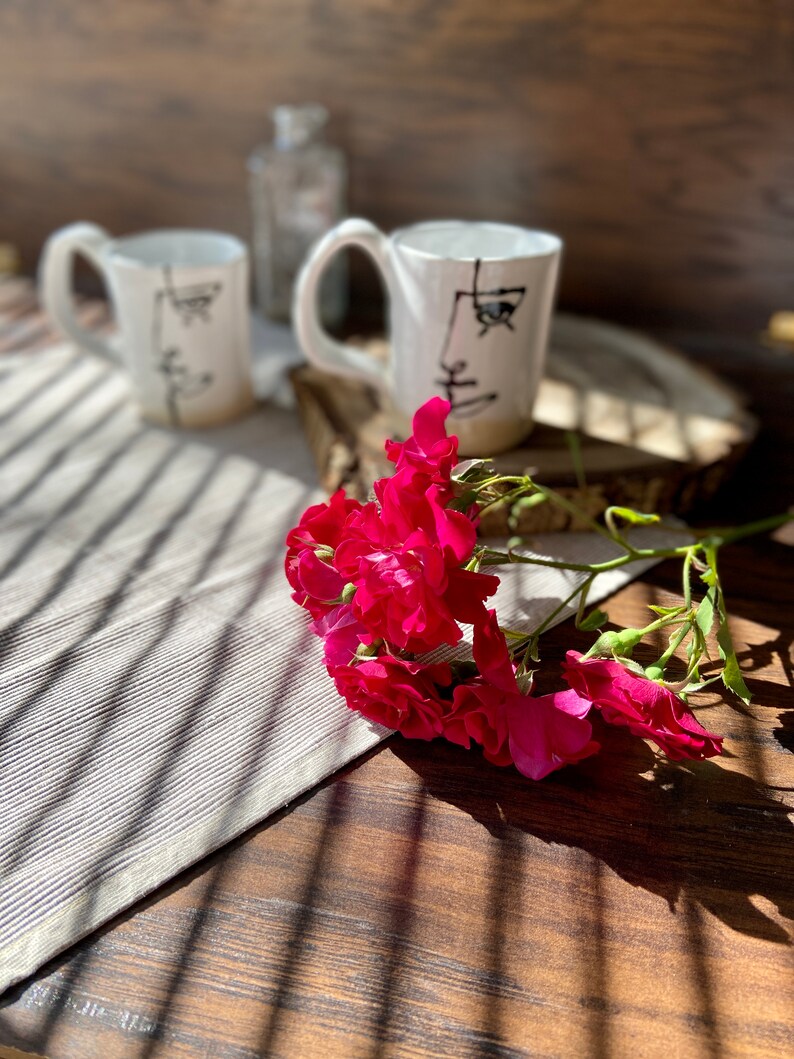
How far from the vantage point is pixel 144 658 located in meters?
0.50

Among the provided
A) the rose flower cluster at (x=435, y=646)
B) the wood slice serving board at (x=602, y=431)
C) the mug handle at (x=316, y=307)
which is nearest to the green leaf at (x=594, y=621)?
the rose flower cluster at (x=435, y=646)

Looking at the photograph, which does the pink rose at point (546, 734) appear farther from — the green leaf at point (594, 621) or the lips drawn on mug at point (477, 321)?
the lips drawn on mug at point (477, 321)

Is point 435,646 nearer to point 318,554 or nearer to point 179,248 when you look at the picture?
point 318,554

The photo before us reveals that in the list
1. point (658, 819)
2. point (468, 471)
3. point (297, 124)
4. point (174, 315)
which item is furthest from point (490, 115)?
point (658, 819)

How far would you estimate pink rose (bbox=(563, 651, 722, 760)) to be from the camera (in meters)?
0.39

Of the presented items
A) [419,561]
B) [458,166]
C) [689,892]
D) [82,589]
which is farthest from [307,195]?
[689,892]

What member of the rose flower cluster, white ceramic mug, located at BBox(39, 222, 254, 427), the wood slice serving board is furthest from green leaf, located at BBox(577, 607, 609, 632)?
white ceramic mug, located at BBox(39, 222, 254, 427)

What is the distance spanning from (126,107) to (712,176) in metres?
0.67

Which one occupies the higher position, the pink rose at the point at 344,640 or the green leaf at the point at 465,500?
the green leaf at the point at 465,500

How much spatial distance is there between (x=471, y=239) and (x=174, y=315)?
0.25 meters

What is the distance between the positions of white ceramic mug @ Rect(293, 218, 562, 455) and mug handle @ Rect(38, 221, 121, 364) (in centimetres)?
22

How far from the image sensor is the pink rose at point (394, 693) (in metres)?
0.41

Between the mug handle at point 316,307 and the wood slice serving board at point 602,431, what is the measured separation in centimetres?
4

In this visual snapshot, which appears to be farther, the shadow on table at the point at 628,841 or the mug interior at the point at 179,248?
the mug interior at the point at 179,248
